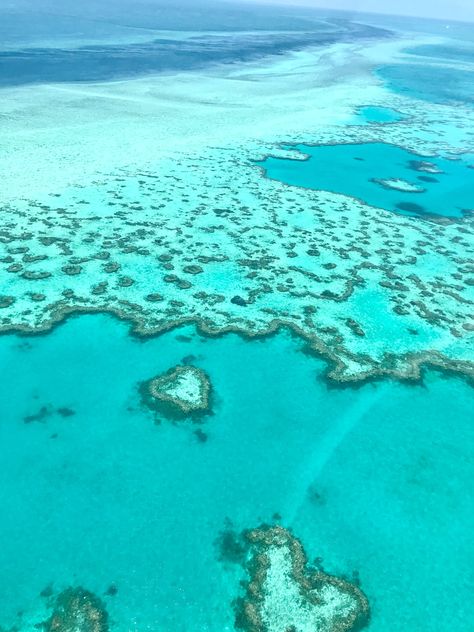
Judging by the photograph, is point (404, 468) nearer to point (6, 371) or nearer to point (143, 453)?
point (143, 453)

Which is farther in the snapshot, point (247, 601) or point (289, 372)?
point (289, 372)

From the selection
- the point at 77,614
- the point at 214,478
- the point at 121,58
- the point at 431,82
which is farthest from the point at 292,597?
the point at 431,82

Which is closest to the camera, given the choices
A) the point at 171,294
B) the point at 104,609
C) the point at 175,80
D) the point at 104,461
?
the point at 104,609

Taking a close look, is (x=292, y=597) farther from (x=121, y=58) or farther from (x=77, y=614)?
(x=121, y=58)

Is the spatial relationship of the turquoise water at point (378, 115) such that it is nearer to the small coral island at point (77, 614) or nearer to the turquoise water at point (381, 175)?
the turquoise water at point (381, 175)

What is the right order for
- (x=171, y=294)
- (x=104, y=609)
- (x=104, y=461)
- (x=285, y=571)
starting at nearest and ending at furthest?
(x=104, y=609) < (x=285, y=571) < (x=104, y=461) < (x=171, y=294)

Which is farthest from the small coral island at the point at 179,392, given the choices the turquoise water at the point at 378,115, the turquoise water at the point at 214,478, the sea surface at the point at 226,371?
the turquoise water at the point at 378,115

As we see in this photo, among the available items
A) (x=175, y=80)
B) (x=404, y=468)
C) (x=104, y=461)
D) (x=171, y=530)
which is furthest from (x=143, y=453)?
(x=175, y=80)
